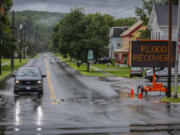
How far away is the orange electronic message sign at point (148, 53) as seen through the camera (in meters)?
24.4

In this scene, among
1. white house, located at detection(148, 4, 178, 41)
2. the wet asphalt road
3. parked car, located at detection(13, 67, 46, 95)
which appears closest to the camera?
the wet asphalt road

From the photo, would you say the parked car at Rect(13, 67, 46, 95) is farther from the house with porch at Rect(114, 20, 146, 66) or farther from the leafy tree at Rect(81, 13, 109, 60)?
the house with porch at Rect(114, 20, 146, 66)

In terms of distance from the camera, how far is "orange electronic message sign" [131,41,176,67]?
24.4 meters

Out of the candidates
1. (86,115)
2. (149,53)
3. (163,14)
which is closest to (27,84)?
(86,115)

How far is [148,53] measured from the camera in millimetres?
24547

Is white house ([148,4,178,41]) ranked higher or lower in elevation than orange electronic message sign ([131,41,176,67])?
higher

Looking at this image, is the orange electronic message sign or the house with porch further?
the house with porch

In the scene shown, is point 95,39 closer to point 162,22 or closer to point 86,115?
point 162,22

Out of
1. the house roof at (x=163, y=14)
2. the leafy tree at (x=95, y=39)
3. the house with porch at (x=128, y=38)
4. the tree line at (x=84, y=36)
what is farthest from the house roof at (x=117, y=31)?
the leafy tree at (x=95, y=39)

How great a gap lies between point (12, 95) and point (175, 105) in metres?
11.0

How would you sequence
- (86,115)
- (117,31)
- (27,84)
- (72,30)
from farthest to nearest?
(117,31) < (72,30) < (27,84) < (86,115)

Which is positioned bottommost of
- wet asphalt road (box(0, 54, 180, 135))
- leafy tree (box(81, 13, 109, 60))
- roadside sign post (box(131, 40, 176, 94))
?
wet asphalt road (box(0, 54, 180, 135))

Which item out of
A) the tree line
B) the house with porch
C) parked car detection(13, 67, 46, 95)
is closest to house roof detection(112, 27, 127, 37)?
the house with porch

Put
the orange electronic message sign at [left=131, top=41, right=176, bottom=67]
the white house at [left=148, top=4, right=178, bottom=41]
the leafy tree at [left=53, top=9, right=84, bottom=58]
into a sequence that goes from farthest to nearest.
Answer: the leafy tree at [left=53, top=9, right=84, bottom=58], the white house at [left=148, top=4, right=178, bottom=41], the orange electronic message sign at [left=131, top=41, right=176, bottom=67]
